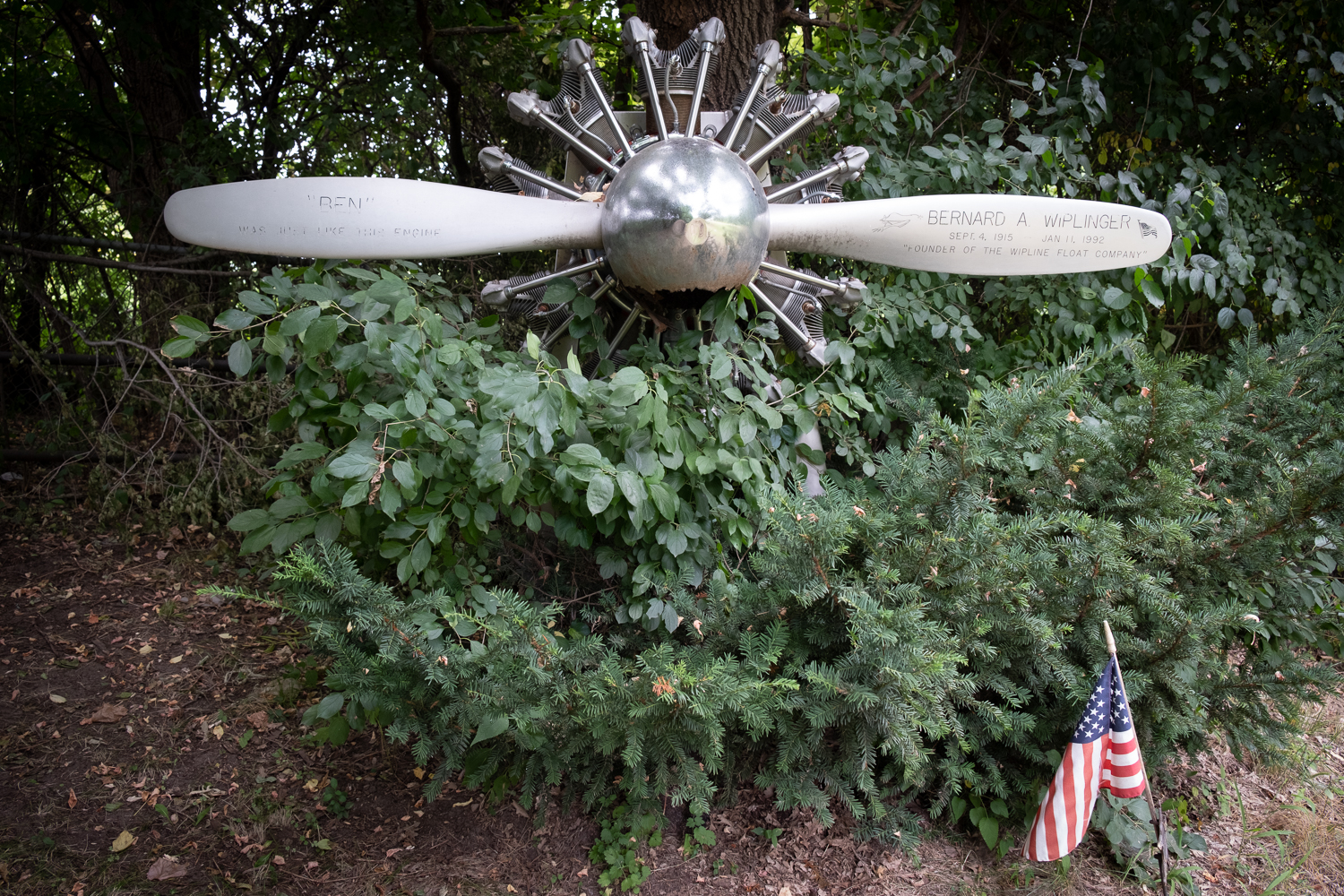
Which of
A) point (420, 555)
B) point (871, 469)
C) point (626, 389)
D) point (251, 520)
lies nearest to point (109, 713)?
point (251, 520)

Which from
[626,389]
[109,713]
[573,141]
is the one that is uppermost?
[573,141]

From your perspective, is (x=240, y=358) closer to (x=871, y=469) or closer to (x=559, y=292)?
(x=559, y=292)

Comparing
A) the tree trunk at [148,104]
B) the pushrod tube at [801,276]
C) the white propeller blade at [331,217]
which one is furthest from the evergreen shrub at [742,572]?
the tree trunk at [148,104]

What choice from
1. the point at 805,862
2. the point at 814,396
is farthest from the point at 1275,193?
the point at 805,862

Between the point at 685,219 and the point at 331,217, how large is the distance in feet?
2.85

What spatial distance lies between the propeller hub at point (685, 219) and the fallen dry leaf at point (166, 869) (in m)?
1.89

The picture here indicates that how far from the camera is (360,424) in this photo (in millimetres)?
1972

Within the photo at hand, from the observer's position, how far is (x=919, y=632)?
73.7 inches

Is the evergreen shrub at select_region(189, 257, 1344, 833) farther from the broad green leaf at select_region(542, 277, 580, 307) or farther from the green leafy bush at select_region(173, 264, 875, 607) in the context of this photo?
the broad green leaf at select_region(542, 277, 580, 307)

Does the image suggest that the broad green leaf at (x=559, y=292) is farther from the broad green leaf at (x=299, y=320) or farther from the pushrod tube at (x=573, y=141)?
the broad green leaf at (x=299, y=320)

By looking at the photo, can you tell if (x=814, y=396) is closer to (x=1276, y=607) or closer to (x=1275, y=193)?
(x=1276, y=607)

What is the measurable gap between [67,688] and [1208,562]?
140 inches

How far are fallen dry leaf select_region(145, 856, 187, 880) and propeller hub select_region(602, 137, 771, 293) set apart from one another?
6.20ft

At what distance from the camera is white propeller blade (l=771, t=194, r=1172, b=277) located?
238 centimetres
